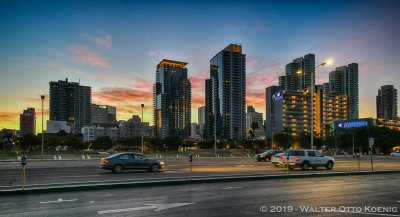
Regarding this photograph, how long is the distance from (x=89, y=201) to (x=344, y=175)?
16.8m

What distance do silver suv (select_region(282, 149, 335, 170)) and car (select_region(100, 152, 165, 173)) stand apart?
35.2 feet

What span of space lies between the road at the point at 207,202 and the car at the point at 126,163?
8212 mm

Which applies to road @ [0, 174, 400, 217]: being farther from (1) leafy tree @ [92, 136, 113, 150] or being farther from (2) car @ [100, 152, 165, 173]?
(1) leafy tree @ [92, 136, 113, 150]

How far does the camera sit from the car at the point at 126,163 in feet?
67.0

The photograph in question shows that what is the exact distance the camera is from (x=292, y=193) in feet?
39.0

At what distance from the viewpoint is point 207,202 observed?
9.85 metres

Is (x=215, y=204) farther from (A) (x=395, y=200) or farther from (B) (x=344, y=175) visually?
(B) (x=344, y=175)

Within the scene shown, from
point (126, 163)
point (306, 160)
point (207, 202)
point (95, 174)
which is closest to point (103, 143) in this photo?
point (126, 163)

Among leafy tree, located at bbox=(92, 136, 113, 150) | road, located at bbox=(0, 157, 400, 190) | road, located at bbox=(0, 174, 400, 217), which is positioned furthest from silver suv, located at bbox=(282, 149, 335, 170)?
leafy tree, located at bbox=(92, 136, 113, 150)

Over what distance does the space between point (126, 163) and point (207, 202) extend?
12458mm

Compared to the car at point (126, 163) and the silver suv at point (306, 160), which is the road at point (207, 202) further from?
the silver suv at point (306, 160)

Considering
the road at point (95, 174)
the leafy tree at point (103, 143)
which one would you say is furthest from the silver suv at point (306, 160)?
the leafy tree at point (103, 143)

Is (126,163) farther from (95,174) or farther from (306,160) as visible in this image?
(306,160)

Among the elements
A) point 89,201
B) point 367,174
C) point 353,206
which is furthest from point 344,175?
point 89,201
